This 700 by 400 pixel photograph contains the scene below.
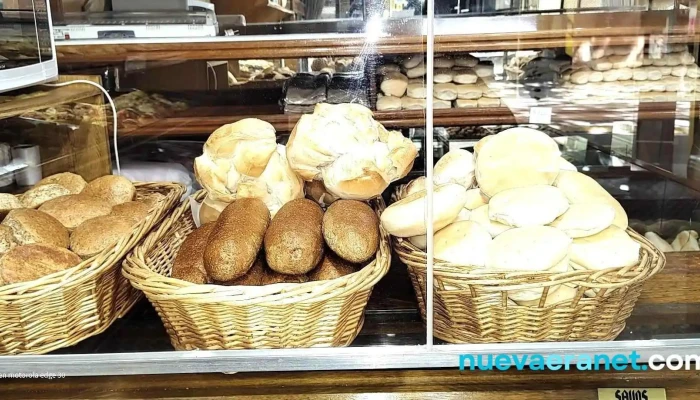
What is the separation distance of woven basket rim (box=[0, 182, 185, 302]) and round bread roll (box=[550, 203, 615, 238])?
759 mm

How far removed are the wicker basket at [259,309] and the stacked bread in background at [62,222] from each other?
0.12 m

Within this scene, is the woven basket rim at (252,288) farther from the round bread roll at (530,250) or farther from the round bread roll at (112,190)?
the round bread roll at (112,190)

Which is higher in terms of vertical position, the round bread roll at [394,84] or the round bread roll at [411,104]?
the round bread roll at [394,84]

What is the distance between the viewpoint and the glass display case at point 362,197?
0.99 m

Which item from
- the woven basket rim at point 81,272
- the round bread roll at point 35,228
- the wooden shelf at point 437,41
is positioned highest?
the wooden shelf at point 437,41

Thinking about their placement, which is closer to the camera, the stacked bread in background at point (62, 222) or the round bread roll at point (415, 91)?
the stacked bread in background at point (62, 222)


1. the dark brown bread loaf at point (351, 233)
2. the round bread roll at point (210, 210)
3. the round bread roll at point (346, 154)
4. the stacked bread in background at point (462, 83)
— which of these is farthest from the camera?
the stacked bread in background at point (462, 83)

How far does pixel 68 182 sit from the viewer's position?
1.46m

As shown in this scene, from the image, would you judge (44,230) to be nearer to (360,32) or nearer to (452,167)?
(452,167)

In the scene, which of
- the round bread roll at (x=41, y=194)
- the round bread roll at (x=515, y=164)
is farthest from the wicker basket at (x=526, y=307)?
the round bread roll at (x=41, y=194)

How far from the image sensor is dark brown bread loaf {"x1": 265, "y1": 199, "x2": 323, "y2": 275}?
1.04 metres

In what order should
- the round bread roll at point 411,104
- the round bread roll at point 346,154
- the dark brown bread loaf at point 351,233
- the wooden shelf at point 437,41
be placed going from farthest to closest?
the wooden shelf at point 437,41 → the round bread roll at point 411,104 → the round bread roll at point 346,154 → the dark brown bread loaf at point 351,233

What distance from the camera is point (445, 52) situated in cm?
211

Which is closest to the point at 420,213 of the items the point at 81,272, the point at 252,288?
the point at 252,288
